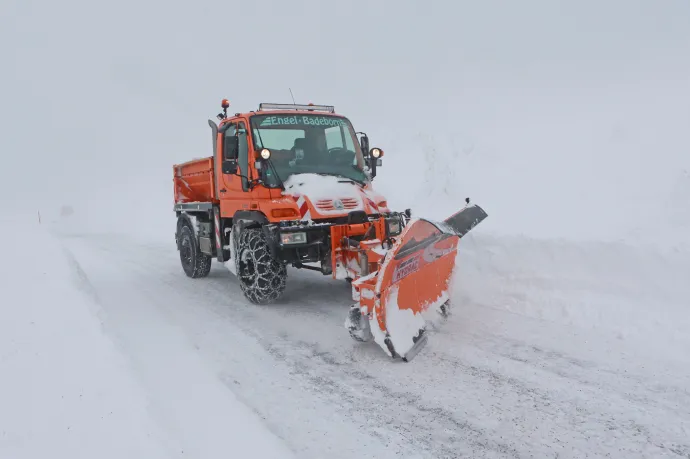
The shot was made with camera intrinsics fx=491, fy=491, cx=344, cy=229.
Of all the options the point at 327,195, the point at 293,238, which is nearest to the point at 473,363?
the point at 293,238

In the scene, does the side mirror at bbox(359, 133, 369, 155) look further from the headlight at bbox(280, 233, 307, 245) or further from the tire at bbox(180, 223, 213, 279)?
the tire at bbox(180, 223, 213, 279)

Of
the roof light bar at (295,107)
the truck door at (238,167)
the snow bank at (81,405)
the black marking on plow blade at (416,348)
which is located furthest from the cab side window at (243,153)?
the black marking on plow blade at (416,348)

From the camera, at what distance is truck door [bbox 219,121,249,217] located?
6285 millimetres

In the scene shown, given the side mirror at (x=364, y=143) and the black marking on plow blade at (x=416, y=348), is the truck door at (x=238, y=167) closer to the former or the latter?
the side mirror at (x=364, y=143)

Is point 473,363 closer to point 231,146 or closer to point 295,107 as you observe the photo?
point 231,146

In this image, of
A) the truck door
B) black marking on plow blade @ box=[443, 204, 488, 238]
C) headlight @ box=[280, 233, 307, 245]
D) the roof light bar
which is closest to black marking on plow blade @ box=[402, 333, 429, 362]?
black marking on plow blade @ box=[443, 204, 488, 238]

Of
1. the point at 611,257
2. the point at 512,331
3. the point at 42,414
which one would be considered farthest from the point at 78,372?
the point at 611,257

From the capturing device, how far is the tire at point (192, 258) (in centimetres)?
840

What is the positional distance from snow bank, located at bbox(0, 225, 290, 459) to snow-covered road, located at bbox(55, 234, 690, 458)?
176mm

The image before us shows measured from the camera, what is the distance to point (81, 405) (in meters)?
2.94

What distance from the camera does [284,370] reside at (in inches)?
164

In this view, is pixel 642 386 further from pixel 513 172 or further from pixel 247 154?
pixel 513 172

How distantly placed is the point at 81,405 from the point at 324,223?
3283 mm

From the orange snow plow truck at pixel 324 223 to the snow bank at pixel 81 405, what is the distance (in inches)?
63.3
